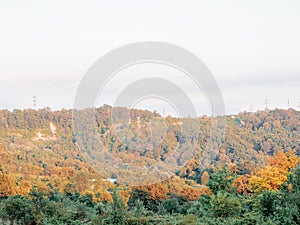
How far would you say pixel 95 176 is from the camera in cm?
3841

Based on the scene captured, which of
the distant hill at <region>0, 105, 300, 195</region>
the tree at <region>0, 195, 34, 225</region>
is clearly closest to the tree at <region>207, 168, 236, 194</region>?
the tree at <region>0, 195, 34, 225</region>

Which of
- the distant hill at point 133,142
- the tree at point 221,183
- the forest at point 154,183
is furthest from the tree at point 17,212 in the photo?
the distant hill at point 133,142

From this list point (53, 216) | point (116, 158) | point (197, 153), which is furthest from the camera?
point (197, 153)

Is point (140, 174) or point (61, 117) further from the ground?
point (61, 117)

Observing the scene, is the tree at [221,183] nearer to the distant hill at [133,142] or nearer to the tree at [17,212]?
the tree at [17,212]

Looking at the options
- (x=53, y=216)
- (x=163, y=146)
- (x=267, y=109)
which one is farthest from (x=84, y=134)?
(x=267, y=109)

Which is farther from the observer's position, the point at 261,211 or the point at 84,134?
the point at 84,134

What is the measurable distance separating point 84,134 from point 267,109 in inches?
1356

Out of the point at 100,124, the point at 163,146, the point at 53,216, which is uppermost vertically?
the point at 100,124

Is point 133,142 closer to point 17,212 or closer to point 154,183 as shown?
point 154,183

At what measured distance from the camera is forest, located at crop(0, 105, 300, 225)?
37.0 feet

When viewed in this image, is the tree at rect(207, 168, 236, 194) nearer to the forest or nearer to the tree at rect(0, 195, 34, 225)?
the forest

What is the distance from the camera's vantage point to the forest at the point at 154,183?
11289 mm

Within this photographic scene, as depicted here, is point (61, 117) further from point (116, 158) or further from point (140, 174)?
point (140, 174)
